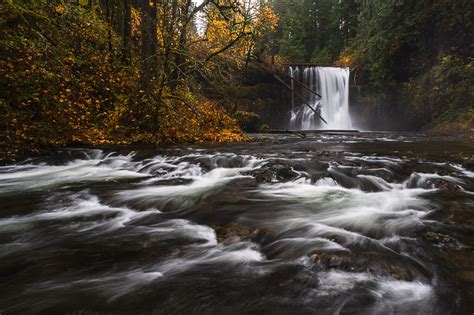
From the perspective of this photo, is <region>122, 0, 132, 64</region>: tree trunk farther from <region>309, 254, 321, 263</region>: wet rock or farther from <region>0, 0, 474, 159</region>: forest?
<region>309, 254, 321, 263</region>: wet rock

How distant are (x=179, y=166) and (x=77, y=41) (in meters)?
6.84

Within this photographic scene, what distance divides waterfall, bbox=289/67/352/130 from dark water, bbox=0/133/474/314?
16562mm

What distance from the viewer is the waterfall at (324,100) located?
22.6 metres

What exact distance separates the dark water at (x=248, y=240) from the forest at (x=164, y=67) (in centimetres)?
278

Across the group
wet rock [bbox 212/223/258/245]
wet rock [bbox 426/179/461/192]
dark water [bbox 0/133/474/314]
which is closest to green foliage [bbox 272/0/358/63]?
wet rock [bbox 426/179/461/192]

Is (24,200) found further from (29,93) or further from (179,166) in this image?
(29,93)

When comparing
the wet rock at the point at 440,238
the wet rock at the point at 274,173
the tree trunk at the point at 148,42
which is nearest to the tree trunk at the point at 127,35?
the tree trunk at the point at 148,42

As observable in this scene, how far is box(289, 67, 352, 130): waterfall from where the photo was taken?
22609 mm

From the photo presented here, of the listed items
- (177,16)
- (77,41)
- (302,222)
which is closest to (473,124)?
(177,16)

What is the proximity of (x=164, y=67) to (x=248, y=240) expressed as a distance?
7.68m

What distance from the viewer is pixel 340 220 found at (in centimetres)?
387

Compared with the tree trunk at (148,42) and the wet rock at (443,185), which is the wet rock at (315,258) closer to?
the wet rock at (443,185)

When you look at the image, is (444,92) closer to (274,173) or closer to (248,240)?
(274,173)

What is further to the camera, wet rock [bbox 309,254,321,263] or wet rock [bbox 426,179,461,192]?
wet rock [bbox 426,179,461,192]
